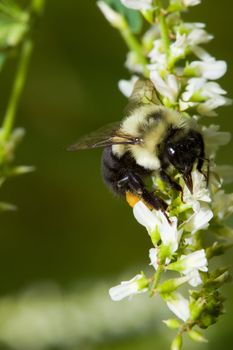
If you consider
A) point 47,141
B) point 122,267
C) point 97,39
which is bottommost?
point 122,267

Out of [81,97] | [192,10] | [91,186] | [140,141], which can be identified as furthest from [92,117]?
[140,141]

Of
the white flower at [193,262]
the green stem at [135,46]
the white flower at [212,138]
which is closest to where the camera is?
the white flower at [193,262]

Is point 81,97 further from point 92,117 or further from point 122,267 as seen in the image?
point 122,267

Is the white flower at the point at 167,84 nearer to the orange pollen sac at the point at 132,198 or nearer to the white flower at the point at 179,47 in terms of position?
the white flower at the point at 179,47

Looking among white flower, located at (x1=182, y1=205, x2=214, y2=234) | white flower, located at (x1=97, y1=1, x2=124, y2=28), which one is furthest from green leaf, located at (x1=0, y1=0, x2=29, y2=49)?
white flower, located at (x1=182, y1=205, x2=214, y2=234)

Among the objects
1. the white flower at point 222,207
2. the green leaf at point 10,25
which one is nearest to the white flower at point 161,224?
the white flower at point 222,207

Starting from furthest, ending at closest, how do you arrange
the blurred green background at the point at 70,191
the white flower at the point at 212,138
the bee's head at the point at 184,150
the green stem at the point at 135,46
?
the blurred green background at the point at 70,191
the green stem at the point at 135,46
the white flower at the point at 212,138
the bee's head at the point at 184,150
